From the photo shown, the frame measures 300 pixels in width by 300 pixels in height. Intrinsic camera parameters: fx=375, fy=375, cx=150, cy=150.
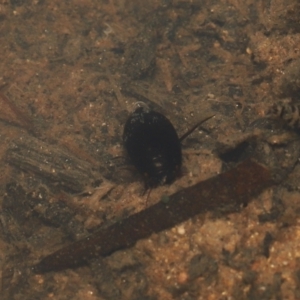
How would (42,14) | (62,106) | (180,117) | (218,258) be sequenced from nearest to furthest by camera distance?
(218,258) → (180,117) → (62,106) → (42,14)

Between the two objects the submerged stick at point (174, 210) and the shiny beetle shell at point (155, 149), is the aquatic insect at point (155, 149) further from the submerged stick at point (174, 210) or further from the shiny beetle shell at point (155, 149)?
the submerged stick at point (174, 210)

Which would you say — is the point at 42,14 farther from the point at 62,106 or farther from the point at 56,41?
the point at 62,106

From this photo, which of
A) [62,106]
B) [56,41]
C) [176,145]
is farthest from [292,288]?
[56,41]

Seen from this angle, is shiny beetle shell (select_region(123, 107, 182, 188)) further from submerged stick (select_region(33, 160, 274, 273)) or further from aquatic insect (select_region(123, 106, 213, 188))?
submerged stick (select_region(33, 160, 274, 273))

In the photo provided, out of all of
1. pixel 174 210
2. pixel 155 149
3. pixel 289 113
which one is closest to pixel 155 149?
pixel 155 149

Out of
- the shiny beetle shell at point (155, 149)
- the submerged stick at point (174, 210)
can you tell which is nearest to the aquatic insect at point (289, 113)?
the submerged stick at point (174, 210)
